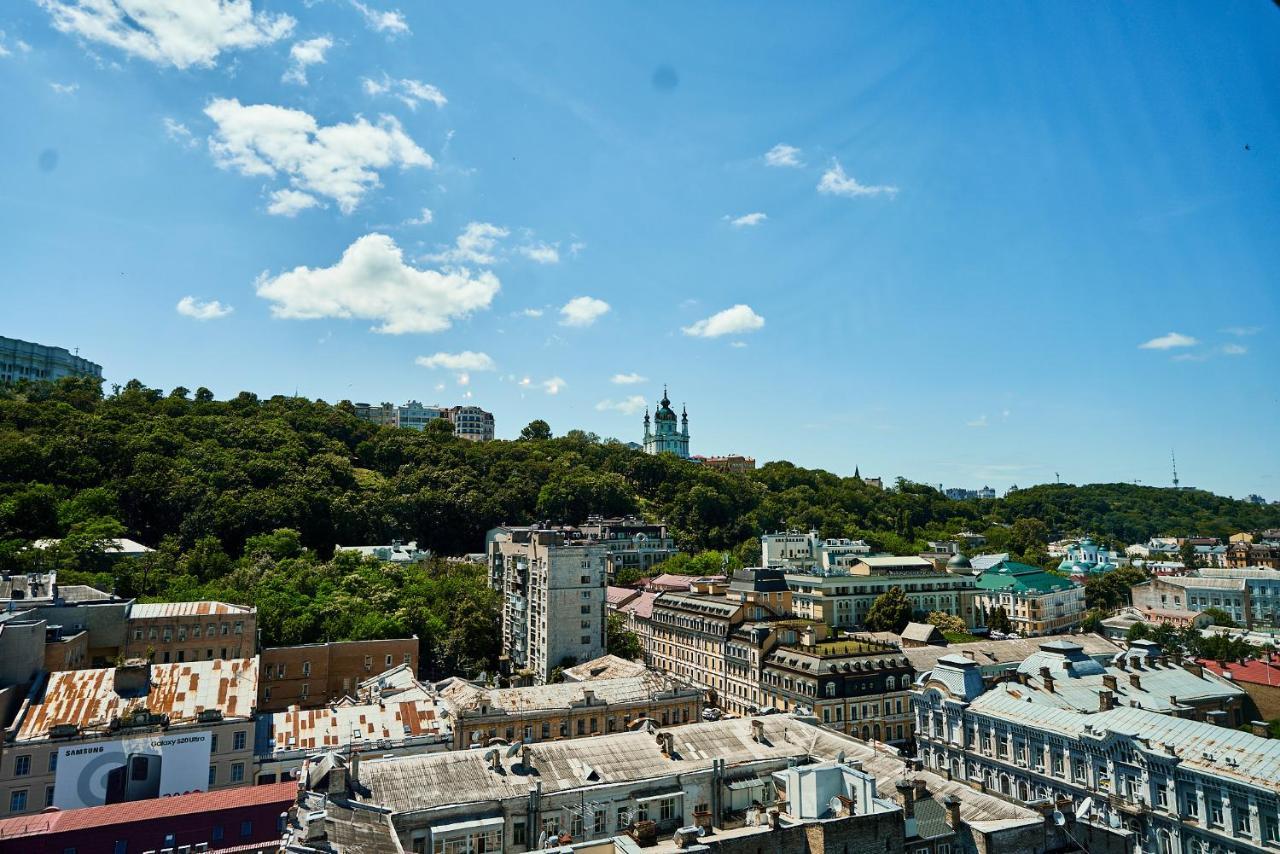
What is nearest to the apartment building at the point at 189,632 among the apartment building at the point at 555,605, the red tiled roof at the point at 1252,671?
the apartment building at the point at 555,605

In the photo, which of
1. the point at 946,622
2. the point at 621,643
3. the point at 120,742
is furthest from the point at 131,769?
the point at 946,622

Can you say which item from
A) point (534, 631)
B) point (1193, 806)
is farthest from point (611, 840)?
point (534, 631)

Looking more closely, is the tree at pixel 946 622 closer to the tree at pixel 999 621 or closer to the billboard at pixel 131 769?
the tree at pixel 999 621

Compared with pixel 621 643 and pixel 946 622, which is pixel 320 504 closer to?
pixel 621 643

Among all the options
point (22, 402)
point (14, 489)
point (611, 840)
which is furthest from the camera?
point (22, 402)

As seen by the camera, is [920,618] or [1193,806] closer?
[1193,806]

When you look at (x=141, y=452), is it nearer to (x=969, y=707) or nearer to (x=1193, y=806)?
(x=969, y=707)

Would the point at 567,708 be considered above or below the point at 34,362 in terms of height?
below
